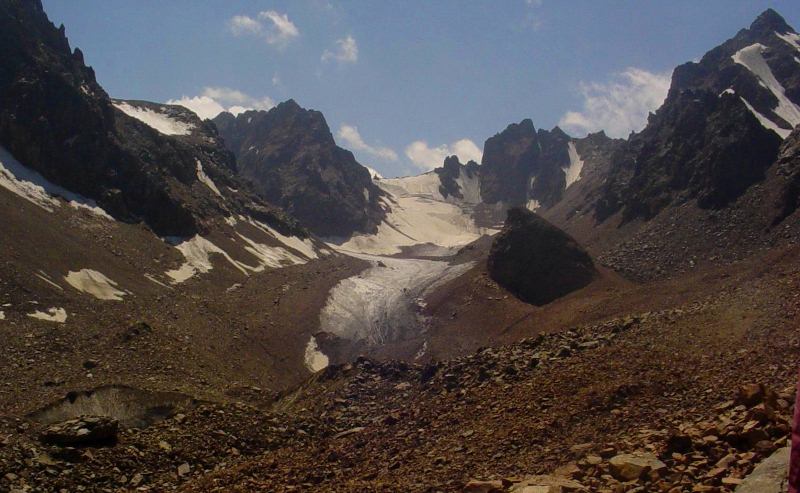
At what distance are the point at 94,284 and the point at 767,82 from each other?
110 m

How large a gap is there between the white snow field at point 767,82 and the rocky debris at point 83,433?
90848mm

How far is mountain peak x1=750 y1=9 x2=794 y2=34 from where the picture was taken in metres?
145

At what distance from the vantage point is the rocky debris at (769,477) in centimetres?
1055

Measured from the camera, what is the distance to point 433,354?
5538 cm

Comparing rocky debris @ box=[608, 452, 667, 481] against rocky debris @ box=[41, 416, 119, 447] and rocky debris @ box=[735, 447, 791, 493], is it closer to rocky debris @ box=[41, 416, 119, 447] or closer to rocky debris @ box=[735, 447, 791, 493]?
rocky debris @ box=[735, 447, 791, 493]

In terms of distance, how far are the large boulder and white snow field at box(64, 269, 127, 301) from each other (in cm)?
3962

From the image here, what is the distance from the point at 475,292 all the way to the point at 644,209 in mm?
38736

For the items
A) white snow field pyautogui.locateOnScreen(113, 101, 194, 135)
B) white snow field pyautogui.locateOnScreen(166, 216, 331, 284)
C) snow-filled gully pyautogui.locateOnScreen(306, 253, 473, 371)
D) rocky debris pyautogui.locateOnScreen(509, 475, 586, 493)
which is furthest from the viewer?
white snow field pyautogui.locateOnScreen(113, 101, 194, 135)

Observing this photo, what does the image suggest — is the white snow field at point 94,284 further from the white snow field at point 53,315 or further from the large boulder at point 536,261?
the large boulder at point 536,261

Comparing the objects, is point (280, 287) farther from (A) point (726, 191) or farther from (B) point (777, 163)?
(B) point (777, 163)

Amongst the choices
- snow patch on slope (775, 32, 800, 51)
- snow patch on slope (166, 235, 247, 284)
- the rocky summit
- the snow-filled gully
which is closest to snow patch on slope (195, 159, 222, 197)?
the rocky summit

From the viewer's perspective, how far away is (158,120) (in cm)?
16300

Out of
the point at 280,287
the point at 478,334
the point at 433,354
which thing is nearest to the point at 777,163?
the point at 478,334

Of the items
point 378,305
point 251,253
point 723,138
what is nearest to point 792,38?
point 723,138
